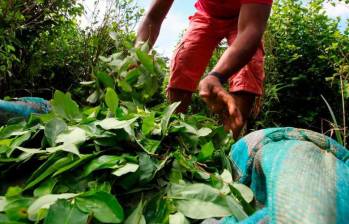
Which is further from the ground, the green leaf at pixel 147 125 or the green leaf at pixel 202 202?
the green leaf at pixel 147 125

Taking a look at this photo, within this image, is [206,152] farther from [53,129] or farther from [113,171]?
[53,129]

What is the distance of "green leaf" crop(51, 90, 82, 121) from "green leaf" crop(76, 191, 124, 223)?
0.44 m

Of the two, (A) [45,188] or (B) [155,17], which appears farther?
(B) [155,17]

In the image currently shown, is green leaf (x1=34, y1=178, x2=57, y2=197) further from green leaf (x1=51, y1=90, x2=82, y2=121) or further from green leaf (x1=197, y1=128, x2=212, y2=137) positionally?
green leaf (x1=197, y1=128, x2=212, y2=137)

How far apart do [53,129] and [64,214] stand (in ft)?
1.02

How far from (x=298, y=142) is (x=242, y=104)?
1.63m

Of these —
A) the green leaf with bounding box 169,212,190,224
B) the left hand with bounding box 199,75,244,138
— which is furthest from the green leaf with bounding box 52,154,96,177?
the left hand with bounding box 199,75,244,138

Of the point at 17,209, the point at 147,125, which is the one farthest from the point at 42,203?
the point at 147,125

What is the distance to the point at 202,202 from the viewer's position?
77 cm

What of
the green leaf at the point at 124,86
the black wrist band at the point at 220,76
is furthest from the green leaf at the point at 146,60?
the black wrist band at the point at 220,76

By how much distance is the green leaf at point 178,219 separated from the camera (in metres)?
0.73

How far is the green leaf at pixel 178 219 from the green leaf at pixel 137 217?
2.1 inches

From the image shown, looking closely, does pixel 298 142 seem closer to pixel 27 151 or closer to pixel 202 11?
pixel 27 151

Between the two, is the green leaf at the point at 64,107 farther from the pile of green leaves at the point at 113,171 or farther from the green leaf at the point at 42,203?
the green leaf at the point at 42,203
